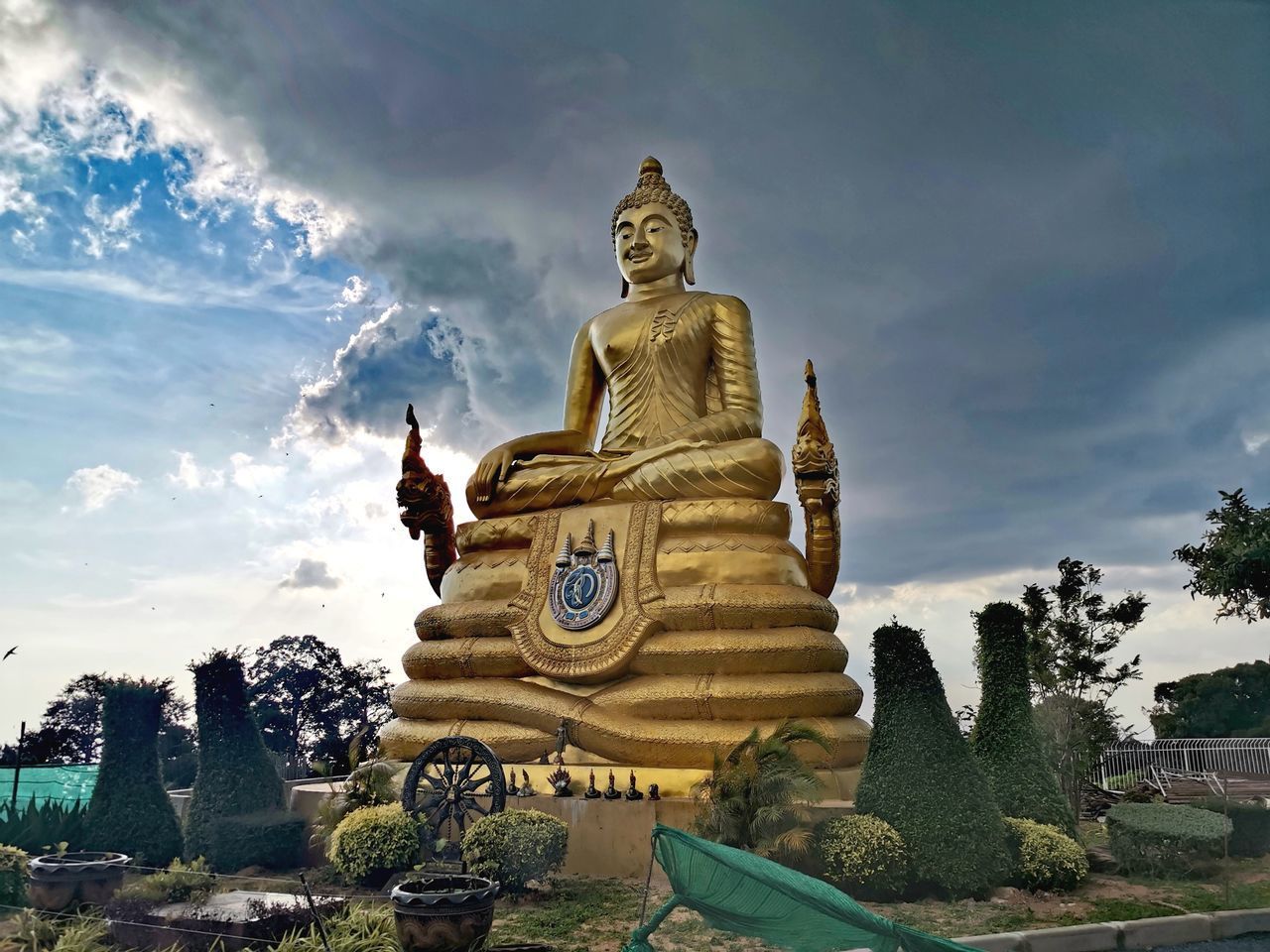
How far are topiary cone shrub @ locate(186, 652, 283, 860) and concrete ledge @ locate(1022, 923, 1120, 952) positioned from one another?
305 inches

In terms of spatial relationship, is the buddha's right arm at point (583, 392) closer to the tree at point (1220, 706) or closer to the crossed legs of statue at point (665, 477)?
the crossed legs of statue at point (665, 477)

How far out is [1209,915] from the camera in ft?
25.1

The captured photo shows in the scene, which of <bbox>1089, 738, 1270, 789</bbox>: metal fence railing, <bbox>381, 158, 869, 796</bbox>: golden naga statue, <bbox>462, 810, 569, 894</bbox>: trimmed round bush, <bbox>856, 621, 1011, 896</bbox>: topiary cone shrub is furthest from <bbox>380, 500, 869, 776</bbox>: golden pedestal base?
<bbox>1089, 738, 1270, 789</bbox>: metal fence railing

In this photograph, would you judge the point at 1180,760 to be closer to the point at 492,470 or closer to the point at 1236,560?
the point at 1236,560

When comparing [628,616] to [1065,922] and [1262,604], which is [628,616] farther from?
[1262,604]

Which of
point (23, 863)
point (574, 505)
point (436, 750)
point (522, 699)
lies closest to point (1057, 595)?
point (574, 505)

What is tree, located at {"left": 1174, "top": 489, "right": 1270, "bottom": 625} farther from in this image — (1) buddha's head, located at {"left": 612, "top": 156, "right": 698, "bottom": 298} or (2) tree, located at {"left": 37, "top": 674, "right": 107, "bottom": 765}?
(2) tree, located at {"left": 37, "top": 674, "right": 107, "bottom": 765}

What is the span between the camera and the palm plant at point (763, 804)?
855cm

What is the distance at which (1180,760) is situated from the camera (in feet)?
65.2

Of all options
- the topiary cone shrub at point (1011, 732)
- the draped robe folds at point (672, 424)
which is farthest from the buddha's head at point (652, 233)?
the topiary cone shrub at point (1011, 732)

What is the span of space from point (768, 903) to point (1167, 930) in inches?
231

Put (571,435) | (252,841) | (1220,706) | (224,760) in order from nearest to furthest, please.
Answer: (252,841) → (224,760) → (571,435) → (1220,706)

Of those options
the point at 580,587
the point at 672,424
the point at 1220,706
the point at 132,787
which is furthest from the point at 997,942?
the point at 1220,706

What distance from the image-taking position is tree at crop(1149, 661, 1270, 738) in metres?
27.1
